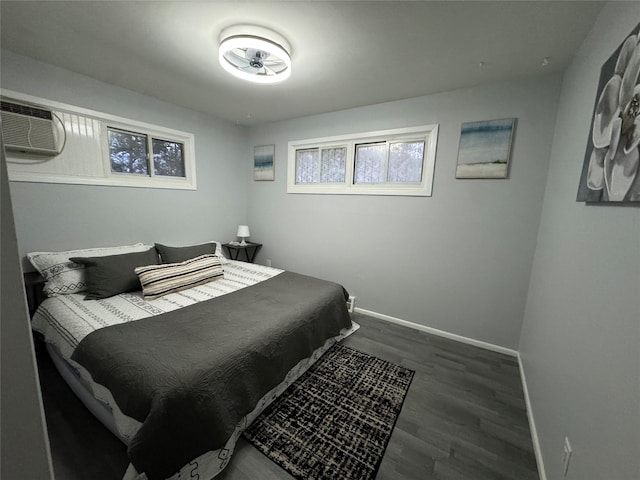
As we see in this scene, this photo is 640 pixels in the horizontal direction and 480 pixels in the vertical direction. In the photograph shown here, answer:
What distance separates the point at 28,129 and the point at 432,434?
3.84 metres

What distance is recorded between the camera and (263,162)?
3.80m

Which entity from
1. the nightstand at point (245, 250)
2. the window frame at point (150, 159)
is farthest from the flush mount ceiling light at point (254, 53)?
the nightstand at point (245, 250)

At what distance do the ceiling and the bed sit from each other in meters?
1.70

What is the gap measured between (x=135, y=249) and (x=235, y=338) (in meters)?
1.88

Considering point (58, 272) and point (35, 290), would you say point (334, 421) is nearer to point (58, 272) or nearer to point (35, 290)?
point (58, 272)

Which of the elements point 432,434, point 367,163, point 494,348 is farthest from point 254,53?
point 494,348

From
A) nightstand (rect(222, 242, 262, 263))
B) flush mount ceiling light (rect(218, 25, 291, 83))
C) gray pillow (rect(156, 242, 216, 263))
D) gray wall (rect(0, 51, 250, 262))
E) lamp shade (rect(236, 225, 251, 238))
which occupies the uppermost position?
flush mount ceiling light (rect(218, 25, 291, 83))

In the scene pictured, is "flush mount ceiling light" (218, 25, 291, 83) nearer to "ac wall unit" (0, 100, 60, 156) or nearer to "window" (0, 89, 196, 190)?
"window" (0, 89, 196, 190)

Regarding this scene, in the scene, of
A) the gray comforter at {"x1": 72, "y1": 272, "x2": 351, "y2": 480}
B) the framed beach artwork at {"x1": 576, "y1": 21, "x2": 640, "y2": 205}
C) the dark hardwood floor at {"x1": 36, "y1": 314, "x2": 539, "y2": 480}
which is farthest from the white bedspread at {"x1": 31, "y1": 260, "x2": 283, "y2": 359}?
the framed beach artwork at {"x1": 576, "y1": 21, "x2": 640, "y2": 205}

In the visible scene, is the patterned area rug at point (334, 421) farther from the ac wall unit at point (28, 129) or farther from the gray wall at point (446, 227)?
the ac wall unit at point (28, 129)

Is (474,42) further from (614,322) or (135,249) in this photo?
(135,249)

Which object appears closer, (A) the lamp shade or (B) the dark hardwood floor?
(B) the dark hardwood floor

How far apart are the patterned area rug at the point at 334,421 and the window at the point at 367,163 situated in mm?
1896

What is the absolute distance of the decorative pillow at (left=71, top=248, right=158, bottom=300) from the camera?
81.7 inches
